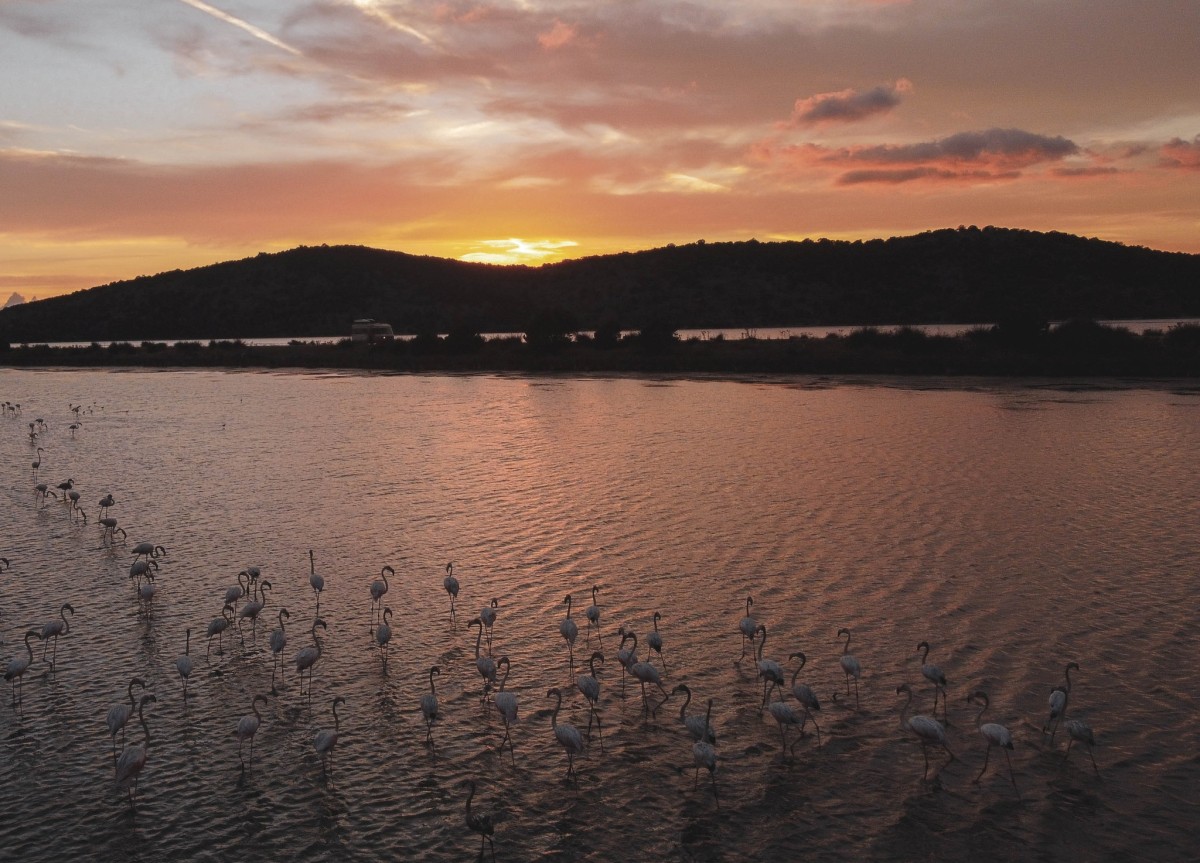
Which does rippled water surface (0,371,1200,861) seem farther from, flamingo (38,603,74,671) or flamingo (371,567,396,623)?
flamingo (371,567,396,623)

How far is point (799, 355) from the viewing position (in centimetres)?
6981

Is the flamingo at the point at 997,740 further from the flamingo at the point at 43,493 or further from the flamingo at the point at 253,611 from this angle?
the flamingo at the point at 43,493

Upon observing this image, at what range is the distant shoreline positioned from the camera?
202 ft

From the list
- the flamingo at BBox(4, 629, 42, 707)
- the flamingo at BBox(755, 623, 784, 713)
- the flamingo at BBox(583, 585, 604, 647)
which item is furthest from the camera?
the flamingo at BBox(583, 585, 604, 647)

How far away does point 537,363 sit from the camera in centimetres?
7969

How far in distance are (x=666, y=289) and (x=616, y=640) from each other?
14771 centimetres

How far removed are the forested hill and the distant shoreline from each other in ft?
122

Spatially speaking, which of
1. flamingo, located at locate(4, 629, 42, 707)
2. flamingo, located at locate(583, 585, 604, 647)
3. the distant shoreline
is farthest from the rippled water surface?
the distant shoreline

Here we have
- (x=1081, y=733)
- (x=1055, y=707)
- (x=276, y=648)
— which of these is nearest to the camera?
(x=1081, y=733)

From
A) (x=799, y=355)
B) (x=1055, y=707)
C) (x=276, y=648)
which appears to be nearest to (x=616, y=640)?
(x=276, y=648)

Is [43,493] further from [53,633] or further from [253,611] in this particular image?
[253,611]

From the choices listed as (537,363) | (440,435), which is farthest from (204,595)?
(537,363)

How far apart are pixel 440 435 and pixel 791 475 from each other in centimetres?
1714

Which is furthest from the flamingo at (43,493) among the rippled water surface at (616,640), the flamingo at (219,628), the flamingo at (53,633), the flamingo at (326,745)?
the flamingo at (326,745)
